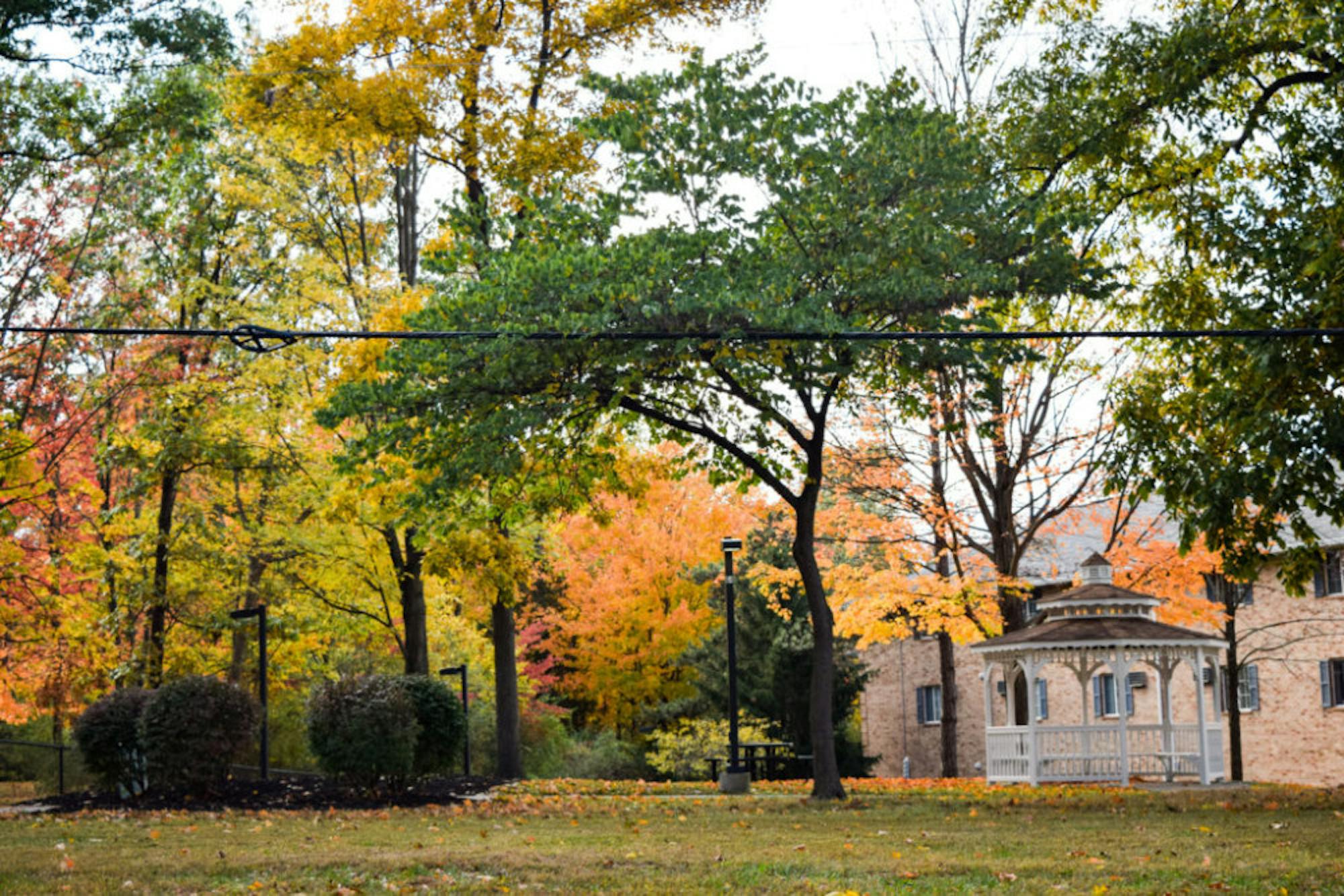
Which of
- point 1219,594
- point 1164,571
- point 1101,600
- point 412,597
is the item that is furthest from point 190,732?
point 1219,594

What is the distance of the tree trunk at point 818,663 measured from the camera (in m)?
16.6

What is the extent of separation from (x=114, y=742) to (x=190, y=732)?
1.15m

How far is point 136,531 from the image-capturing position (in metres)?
22.3

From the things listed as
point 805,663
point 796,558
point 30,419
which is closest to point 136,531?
point 30,419

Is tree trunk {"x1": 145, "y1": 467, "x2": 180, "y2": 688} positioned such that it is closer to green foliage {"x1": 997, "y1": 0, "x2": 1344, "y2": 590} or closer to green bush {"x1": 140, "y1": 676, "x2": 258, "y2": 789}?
green bush {"x1": 140, "y1": 676, "x2": 258, "y2": 789}

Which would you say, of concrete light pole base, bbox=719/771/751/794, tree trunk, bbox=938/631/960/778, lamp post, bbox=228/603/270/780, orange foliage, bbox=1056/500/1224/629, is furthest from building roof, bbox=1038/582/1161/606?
lamp post, bbox=228/603/270/780

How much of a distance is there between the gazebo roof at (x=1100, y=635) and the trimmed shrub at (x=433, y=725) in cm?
887

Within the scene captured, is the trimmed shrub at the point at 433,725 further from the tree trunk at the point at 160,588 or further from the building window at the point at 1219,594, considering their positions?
the building window at the point at 1219,594

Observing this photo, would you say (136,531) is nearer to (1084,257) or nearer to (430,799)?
(430,799)

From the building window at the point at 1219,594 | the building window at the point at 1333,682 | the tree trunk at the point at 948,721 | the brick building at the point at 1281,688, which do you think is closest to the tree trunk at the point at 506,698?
the tree trunk at the point at 948,721

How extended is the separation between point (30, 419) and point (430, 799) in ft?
32.5

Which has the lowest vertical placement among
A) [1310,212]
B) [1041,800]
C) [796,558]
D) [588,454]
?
[1041,800]

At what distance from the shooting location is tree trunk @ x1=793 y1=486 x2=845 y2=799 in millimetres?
16578

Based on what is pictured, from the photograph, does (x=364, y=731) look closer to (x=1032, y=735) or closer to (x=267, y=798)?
(x=267, y=798)
